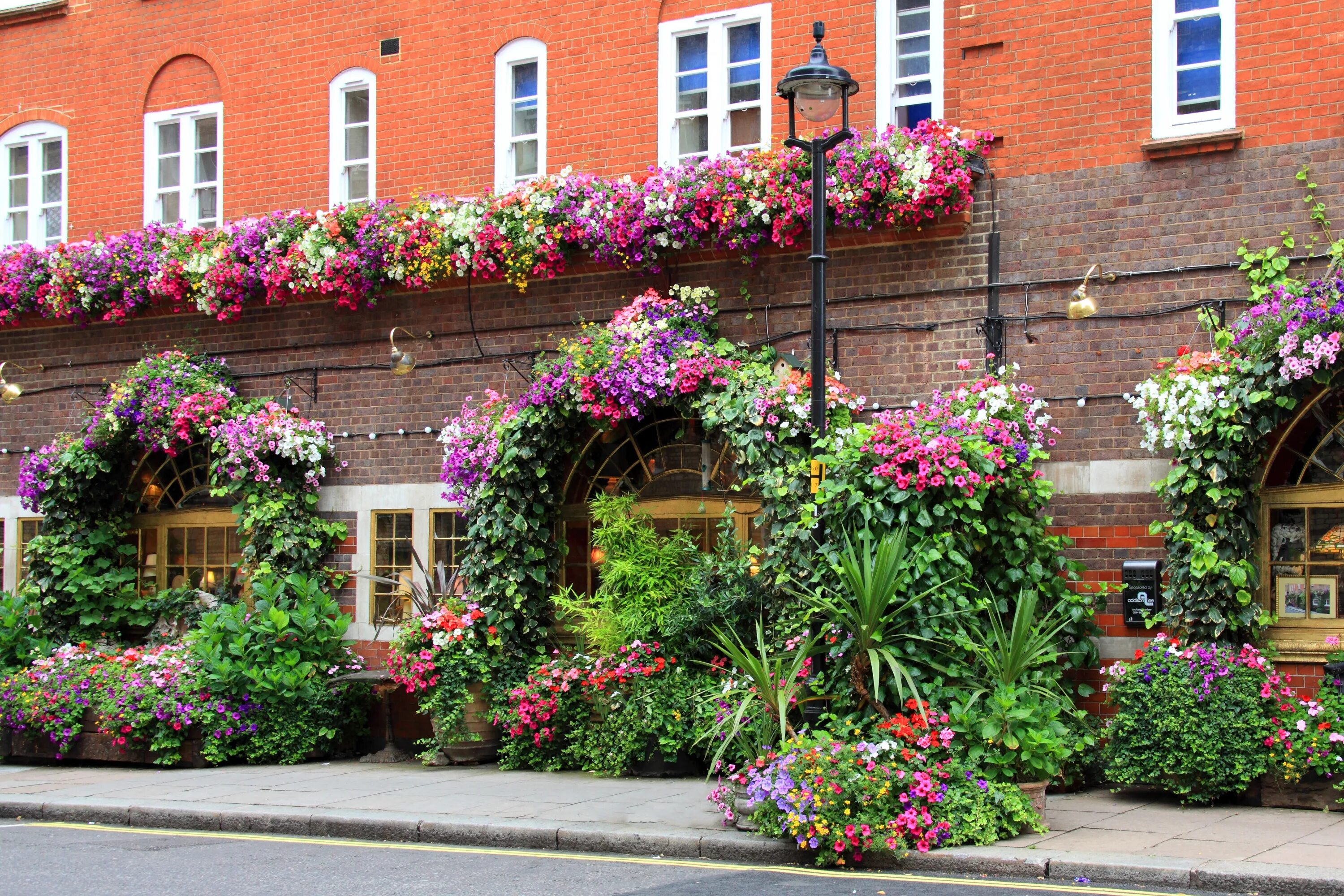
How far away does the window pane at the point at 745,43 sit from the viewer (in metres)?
13.5

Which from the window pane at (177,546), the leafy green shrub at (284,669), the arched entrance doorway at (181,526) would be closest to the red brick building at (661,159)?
the leafy green shrub at (284,669)

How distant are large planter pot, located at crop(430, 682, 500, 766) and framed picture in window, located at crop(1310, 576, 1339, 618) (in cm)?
688

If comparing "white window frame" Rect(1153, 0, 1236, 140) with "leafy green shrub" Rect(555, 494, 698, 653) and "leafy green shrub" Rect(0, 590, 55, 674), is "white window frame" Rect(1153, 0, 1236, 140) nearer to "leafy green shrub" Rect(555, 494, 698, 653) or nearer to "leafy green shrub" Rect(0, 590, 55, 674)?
"leafy green shrub" Rect(555, 494, 698, 653)

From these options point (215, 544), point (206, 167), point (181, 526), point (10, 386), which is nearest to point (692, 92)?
point (206, 167)

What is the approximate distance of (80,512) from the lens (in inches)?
640

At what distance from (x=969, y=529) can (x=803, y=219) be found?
10.2ft

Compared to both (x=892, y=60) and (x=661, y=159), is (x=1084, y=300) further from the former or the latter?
(x=661, y=159)

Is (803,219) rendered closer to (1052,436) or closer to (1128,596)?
(1052,436)

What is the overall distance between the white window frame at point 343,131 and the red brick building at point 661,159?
0.03m

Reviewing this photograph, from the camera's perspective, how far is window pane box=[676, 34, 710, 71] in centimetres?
1370

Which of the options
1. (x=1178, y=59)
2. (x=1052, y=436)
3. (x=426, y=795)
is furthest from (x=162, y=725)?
(x=1178, y=59)

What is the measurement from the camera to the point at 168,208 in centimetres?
1655

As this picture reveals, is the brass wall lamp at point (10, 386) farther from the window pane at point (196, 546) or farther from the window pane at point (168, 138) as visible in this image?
the window pane at point (168, 138)

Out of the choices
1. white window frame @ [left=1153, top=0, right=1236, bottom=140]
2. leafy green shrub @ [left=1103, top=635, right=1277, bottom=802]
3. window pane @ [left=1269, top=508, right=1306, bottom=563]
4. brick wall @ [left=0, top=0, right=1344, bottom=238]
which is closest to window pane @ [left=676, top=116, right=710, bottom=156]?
brick wall @ [left=0, top=0, right=1344, bottom=238]
